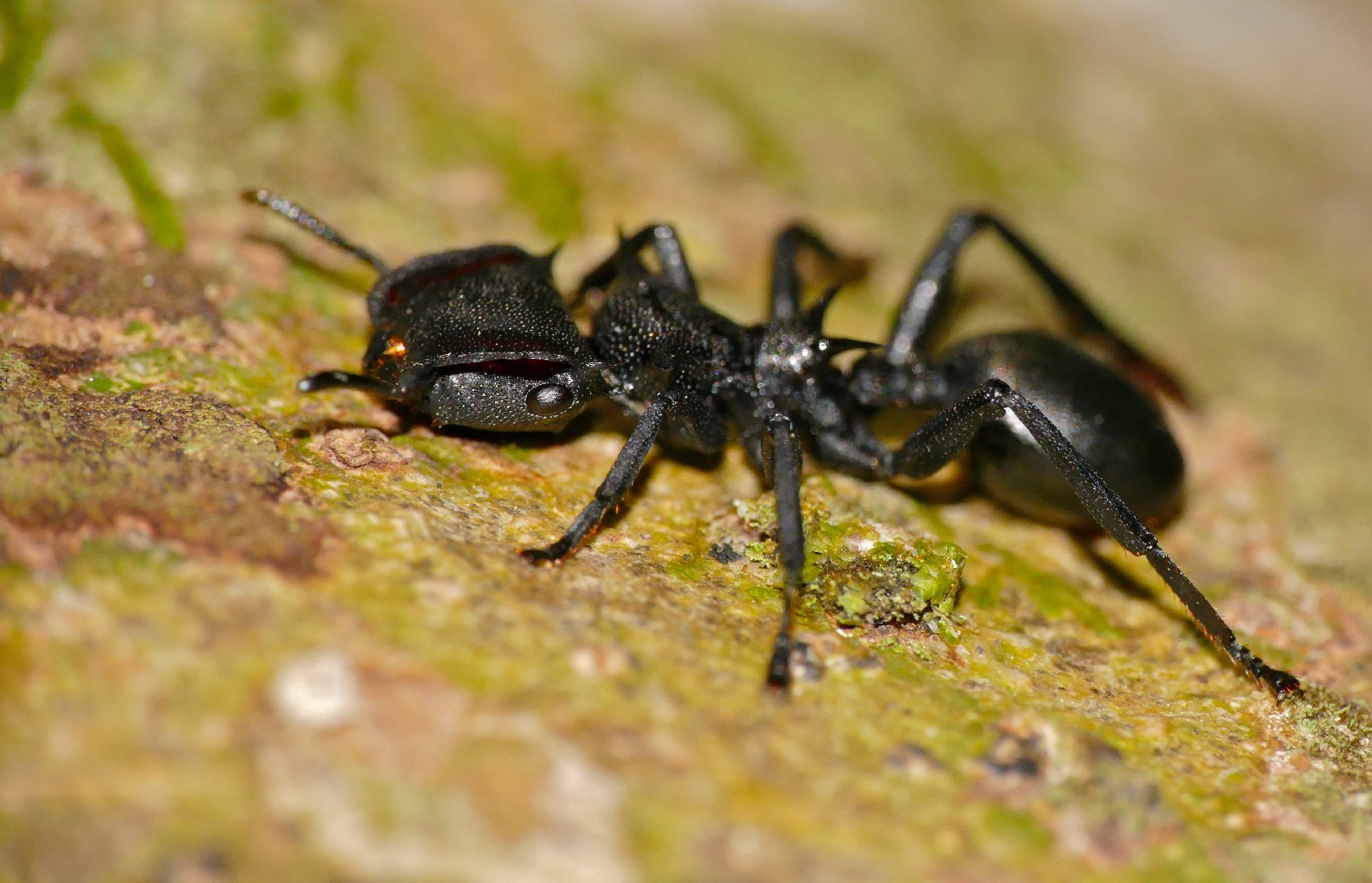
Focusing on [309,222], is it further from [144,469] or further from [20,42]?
[20,42]

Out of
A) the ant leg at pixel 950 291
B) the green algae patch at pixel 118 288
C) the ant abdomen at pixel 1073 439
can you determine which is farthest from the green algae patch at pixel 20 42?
the ant abdomen at pixel 1073 439

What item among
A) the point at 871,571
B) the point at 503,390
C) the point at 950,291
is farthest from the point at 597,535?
the point at 950,291

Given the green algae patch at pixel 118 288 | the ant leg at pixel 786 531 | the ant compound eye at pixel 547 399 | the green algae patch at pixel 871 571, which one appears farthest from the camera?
the green algae patch at pixel 118 288

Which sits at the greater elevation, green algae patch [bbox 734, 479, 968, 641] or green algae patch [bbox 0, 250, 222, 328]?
green algae patch [bbox 734, 479, 968, 641]

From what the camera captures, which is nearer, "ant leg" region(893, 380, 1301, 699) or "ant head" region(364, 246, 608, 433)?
"ant head" region(364, 246, 608, 433)

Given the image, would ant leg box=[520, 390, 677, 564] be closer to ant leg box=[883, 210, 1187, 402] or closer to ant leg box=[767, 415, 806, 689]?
ant leg box=[767, 415, 806, 689]

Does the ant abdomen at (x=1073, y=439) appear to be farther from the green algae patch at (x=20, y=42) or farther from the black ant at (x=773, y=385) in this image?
the green algae patch at (x=20, y=42)

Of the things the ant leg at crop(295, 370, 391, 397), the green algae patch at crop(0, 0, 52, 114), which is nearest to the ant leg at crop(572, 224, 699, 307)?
the ant leg at crop(295, 370, 391, 397)
